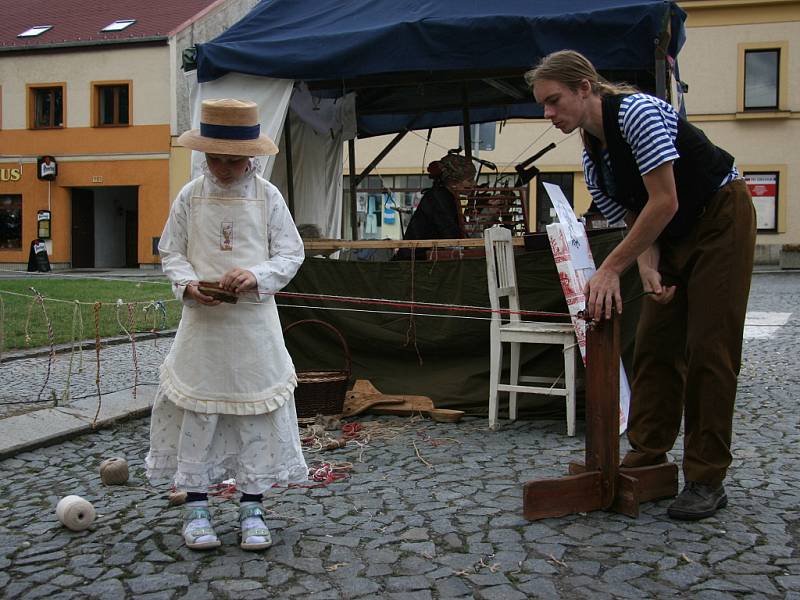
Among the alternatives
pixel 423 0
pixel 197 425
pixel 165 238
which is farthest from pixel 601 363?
pixel 423 0

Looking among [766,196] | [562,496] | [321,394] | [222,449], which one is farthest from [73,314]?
[766,196]

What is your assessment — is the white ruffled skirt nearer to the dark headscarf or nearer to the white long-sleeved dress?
the white long-sleeved dress

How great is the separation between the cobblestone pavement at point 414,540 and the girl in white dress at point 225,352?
0.24 meters

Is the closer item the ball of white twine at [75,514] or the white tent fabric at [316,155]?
the ball of white twine at [75,514]

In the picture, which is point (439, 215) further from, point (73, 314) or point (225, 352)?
point (73, 314)

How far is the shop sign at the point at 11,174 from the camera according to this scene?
2739 centimetres

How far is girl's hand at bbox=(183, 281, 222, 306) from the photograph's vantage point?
295 cm

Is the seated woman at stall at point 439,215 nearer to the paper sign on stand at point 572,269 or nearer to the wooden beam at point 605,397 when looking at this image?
the paper sign on stand at point 572,269

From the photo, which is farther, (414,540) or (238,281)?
(414,540)

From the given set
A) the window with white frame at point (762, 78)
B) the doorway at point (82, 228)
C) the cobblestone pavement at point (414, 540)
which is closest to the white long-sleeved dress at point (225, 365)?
the cobblestone pavement at point (414, 540)

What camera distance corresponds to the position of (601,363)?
3229 mm

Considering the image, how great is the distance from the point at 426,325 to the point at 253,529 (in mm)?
2760

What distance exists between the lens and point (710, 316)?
3.20 m

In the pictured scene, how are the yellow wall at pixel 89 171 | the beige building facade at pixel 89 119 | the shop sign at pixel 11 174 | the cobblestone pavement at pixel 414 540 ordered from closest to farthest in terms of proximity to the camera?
the cobblestone pavement at pixel 414 540 → the beige building facade at pixel 89 119 → the yellow wall at pixel 89 171 → the shop sign at pixel 11 174
